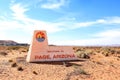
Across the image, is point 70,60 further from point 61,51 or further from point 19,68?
point 19,68

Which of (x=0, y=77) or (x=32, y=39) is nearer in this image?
(x=0, y=77)

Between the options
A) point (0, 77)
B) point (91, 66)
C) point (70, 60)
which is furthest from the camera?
point (70, 60)

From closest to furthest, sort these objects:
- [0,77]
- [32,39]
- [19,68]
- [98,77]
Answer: [0,77] → [98,77] → [19,68] → [32,39]

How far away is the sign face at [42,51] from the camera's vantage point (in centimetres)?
2694

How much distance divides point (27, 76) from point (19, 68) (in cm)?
261

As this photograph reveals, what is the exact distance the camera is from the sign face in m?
26.9

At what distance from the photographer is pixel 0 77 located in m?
18.6

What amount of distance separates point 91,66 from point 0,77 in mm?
10423

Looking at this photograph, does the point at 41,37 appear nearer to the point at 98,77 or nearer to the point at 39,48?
the point at 39,48

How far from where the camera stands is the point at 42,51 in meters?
27.5

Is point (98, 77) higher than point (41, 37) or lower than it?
lower

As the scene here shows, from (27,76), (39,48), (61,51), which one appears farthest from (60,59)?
(27,76)

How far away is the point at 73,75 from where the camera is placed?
20.7 metres

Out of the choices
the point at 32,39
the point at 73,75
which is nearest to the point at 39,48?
the point at 32,39
